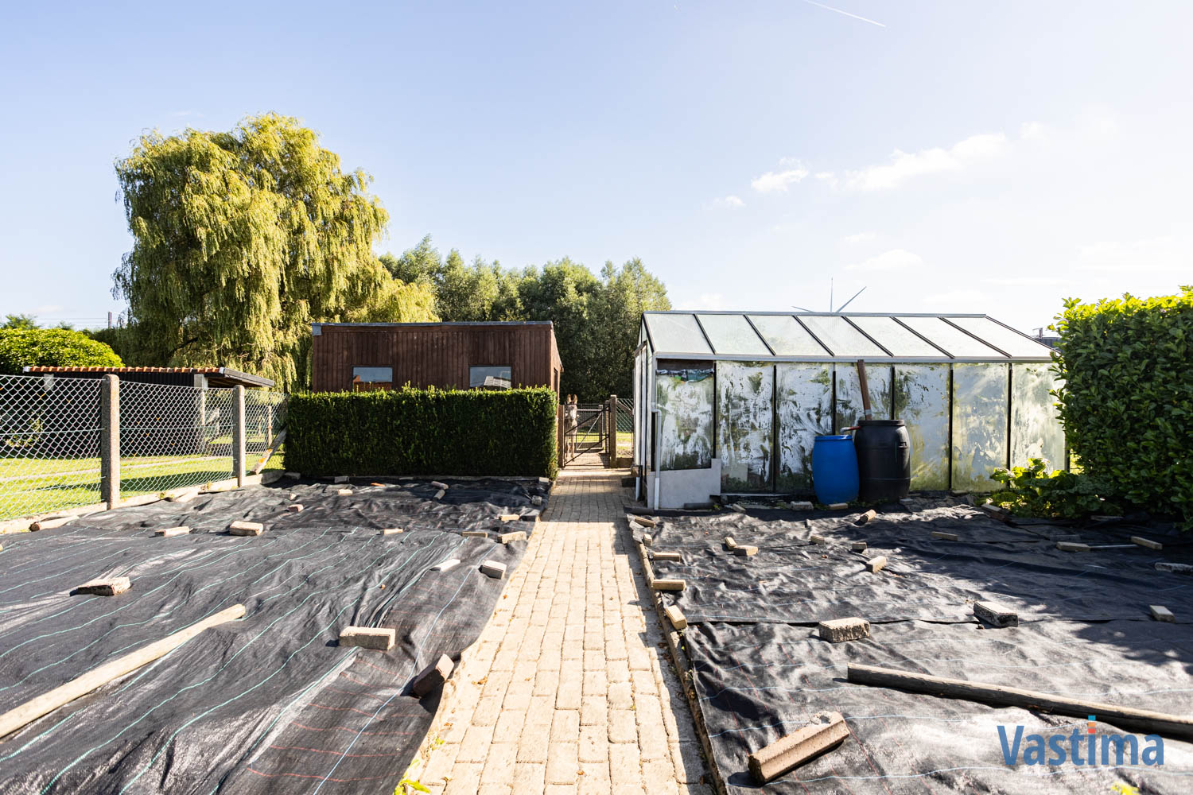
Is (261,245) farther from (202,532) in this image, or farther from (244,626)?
(244,626)

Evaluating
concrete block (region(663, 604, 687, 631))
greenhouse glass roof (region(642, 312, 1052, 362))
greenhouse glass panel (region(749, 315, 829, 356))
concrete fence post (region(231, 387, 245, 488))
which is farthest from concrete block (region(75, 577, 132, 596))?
greenhouse glass panel (region(749, 315, 829, 356))

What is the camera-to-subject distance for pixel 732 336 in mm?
10086

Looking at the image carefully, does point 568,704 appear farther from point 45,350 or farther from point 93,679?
point 45,350

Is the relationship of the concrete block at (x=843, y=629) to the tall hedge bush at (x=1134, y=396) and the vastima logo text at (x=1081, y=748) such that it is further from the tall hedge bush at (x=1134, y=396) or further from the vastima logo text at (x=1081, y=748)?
the tall hedge bush at (x=1134, y=396)

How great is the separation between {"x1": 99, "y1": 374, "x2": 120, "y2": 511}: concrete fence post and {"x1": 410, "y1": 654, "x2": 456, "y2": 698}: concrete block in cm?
672

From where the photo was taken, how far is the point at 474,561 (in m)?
5.36

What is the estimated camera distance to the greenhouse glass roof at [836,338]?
9531mm

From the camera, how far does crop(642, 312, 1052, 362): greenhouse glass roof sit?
9531 mm

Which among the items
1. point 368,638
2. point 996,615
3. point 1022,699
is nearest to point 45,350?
point 368,638

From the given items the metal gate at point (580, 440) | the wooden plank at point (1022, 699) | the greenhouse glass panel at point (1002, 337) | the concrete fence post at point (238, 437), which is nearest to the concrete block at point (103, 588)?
the wooden plank at point (1022, 699)

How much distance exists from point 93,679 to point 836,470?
8.42 metres

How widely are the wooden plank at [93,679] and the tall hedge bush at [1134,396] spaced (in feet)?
30.1

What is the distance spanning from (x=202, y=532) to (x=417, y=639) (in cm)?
430

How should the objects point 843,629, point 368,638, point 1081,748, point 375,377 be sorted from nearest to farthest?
point 1081,748, point 368,638, point 843,629, point 375,377
